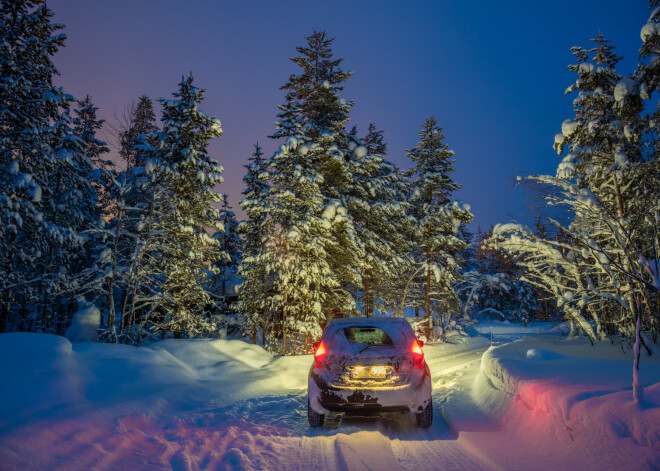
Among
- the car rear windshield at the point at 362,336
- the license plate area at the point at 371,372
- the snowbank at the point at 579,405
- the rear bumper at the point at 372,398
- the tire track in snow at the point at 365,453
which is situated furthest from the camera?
the car rear windshield at the point at 362,336

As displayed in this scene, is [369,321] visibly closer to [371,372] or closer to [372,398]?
[371,372]

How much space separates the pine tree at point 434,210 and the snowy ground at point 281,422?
611 inches

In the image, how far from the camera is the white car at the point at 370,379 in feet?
17.5

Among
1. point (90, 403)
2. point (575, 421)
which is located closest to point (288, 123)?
point (90, 403)

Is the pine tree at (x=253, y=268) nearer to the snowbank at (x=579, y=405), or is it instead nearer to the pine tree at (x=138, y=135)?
the pine tree at (x=138, y=135)

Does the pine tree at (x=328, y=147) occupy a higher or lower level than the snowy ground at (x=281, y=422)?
higher

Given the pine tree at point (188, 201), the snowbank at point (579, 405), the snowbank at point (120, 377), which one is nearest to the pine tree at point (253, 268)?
the pine tree at point (188, 201)

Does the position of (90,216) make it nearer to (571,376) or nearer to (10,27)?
(10,27)

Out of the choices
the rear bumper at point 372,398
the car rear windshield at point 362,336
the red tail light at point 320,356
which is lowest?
the rear bumper at point 372,398

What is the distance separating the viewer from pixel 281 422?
5.91 meters

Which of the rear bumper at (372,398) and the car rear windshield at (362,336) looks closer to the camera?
the rear bumper at (372,398)

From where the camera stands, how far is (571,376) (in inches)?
241

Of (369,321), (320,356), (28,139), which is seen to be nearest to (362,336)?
(369,321)

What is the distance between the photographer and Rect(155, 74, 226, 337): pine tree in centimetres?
1566
